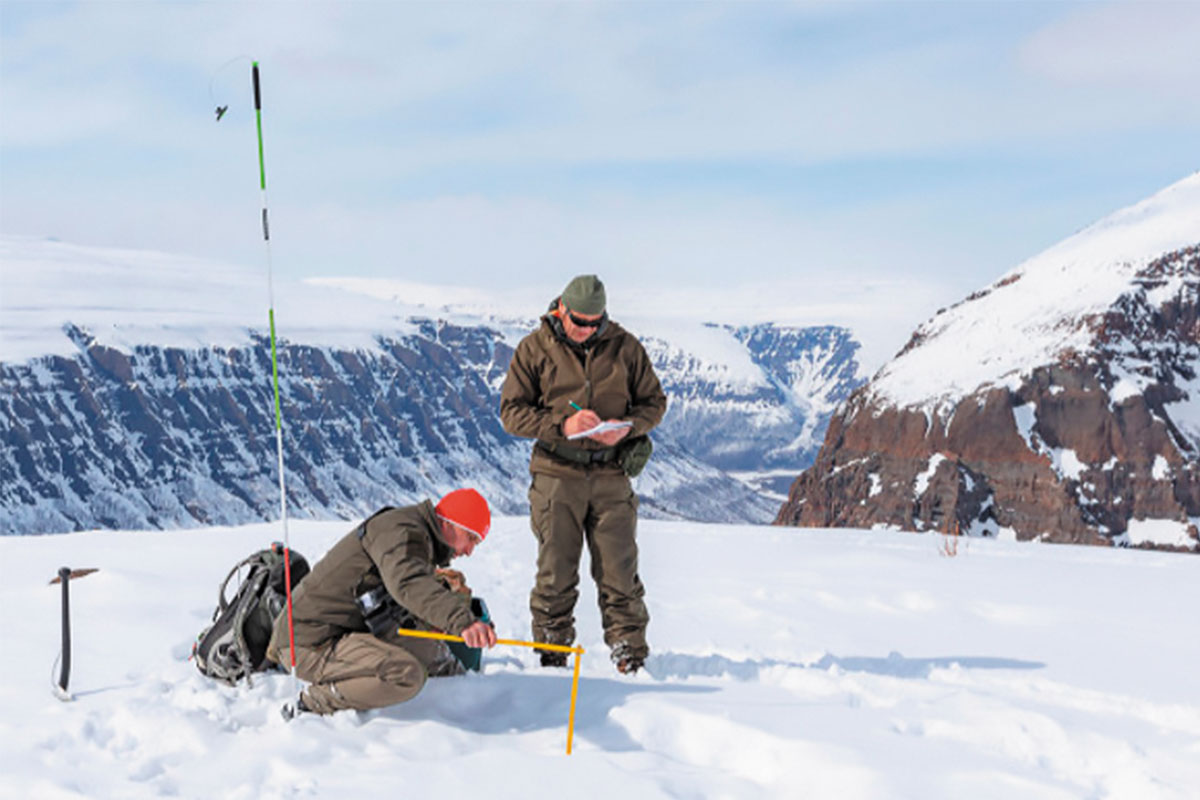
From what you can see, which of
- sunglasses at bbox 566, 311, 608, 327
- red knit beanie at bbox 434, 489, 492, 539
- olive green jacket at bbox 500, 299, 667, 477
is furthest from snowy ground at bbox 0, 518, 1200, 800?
sunglasses at bbox 566, 311, 608, 327

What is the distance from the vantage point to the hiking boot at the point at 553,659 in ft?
25.8

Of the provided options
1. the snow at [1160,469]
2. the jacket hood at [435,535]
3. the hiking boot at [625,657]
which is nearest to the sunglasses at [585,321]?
the jacket hood at [435,535]

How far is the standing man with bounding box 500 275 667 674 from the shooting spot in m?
7.53

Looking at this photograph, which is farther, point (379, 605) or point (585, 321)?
point (585, 321)

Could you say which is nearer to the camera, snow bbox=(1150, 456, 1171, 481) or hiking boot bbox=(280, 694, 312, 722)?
hiking boot bbox=(280, 694, 312, 722)

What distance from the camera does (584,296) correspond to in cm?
729

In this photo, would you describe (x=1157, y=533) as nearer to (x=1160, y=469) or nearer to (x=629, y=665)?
(x=1160, y=469)

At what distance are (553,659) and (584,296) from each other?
2678 millimetres

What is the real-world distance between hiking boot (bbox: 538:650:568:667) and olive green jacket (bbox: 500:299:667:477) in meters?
1.34

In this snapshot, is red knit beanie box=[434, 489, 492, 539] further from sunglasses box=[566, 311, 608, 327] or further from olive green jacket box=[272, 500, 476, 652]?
sunglasses box=[566, 311, 608, 327]

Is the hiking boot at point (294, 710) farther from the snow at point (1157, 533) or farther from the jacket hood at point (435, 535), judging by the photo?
the snow at point (1157, 533)

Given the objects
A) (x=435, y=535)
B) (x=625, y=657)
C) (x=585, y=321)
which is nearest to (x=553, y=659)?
(x=625, y=657)

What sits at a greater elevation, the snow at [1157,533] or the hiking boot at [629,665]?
the hiking boot at [629,665]

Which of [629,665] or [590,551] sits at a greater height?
[590,551]
